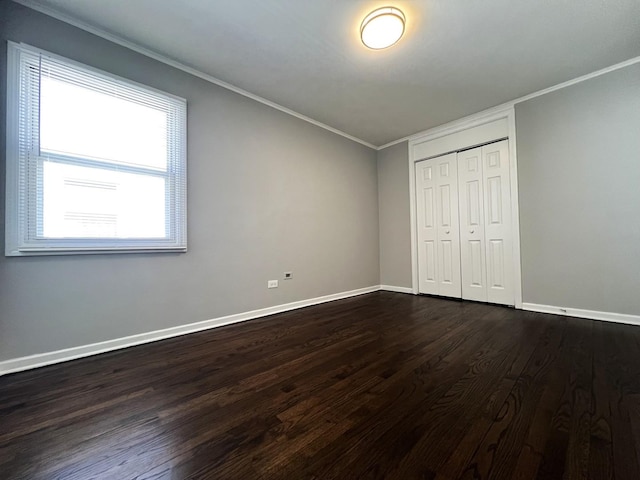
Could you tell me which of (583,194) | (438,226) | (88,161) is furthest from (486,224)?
(88,161)

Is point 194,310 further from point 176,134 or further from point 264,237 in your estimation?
point 176,134

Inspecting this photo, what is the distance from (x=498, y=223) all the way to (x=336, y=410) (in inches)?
132

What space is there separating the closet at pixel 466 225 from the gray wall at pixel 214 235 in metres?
1.00

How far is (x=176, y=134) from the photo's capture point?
8.21 ft

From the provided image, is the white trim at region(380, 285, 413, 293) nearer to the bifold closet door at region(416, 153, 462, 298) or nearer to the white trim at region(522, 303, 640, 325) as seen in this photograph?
the bifold closet door at region(416, 153, 462, 298)

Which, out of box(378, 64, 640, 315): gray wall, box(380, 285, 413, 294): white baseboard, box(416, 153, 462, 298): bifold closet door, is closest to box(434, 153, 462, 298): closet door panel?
box(416, 153, 462, 298): bifold closet door

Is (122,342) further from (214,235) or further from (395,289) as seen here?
(395,289)

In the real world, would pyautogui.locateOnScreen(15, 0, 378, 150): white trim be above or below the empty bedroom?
above

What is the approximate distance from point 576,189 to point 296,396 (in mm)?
3649

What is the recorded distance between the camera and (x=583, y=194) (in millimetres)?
2824

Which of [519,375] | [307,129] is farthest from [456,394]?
[307,129]

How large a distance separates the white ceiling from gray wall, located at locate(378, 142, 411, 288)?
1340 millimetres

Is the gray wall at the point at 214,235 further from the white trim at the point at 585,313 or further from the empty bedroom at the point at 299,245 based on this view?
the white trim at the point at 585,313

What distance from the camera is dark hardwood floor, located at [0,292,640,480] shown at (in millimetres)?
972
